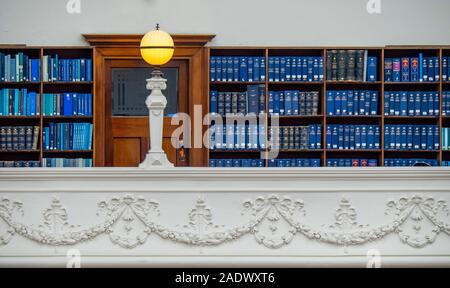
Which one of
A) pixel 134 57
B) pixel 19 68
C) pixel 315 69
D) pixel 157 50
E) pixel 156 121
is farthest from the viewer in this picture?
pixel 134 57

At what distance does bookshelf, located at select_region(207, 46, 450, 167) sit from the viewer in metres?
9.27

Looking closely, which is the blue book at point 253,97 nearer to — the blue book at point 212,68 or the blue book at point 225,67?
the blue book at point 225,67

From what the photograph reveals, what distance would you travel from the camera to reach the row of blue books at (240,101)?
365 inches

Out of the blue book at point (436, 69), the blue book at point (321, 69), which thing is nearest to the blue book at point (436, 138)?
the blue book at point (436, 69)

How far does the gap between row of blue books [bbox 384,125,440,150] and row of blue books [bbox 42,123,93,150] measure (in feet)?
10.3

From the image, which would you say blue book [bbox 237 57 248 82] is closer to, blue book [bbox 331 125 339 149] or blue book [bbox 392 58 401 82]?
blue book [bbox 331 125 339 149]

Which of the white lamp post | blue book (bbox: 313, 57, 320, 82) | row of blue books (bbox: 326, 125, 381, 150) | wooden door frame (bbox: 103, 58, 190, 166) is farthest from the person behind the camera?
wooden door frame (bbox: 103, 58, 190, 166)

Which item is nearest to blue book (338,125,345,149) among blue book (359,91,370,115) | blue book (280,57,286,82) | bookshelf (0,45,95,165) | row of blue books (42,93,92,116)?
blue book (359,91,370,115)

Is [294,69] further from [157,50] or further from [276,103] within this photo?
[157,50]

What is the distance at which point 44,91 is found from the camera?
938 centimetres

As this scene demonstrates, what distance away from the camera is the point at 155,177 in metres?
5.50

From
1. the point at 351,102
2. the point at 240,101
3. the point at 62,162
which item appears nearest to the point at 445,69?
the point at 351,102

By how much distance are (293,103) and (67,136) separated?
7.85ft
